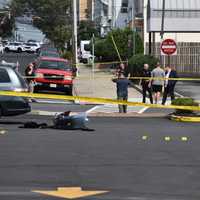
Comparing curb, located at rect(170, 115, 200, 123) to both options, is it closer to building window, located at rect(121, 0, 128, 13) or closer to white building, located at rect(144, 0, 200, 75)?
white building, located at rect(144, 0, 200, 75)

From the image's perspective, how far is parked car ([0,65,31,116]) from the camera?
59.2 ft

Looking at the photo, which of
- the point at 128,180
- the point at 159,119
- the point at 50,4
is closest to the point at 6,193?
the point at 128,180

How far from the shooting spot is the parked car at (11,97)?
18.0 meters

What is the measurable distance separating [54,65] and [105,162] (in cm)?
2259

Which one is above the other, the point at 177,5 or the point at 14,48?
the point at 177,5

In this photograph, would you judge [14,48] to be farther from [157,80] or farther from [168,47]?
[157,80]

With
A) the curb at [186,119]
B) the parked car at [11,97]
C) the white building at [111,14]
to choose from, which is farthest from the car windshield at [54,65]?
the white building at [111,14]

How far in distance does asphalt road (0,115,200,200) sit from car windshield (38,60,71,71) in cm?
1588

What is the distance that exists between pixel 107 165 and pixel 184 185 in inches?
79.7

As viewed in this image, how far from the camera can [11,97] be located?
59.1 feet

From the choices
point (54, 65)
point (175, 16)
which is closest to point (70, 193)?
point (54, 65)

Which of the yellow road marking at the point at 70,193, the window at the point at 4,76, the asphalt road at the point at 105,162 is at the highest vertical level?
the window at the point at 4,76

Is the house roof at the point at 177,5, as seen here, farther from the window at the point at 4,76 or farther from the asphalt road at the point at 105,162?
the asphalt road at the point at 105,162

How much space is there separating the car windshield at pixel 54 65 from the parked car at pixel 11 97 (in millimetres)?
14890
